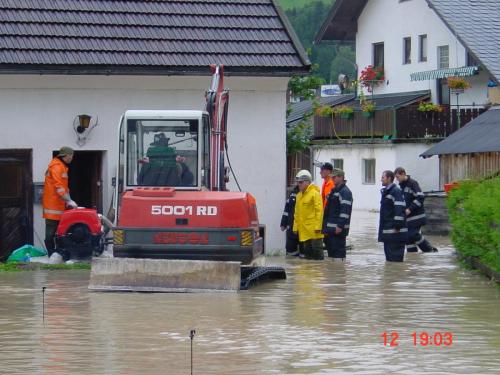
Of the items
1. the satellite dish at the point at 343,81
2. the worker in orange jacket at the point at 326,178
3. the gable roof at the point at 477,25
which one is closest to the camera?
the worker in orange jacket at the point at 326,178

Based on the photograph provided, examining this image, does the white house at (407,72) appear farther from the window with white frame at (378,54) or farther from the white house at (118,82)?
the white house at (118,82)

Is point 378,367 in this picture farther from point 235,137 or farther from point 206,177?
point 235,137

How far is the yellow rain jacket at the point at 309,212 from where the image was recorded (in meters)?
23.2

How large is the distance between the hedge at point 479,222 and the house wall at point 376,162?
887 inches

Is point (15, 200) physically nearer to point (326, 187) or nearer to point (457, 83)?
point (326, 187)

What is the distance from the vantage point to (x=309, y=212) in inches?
914

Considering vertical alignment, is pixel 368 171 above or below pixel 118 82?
below

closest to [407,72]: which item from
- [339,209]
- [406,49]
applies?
[406,49]

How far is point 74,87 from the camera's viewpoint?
80.6 ft

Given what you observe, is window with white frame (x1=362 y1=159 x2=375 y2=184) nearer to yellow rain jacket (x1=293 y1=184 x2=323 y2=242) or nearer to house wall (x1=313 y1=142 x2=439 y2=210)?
house wall (x1=313 y1=142 x2=439 y2=210)

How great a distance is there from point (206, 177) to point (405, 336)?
7.27 meters

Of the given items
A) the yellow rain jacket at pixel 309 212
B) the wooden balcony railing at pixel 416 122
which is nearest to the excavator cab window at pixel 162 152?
the yellow rain jacket at pixel 309 212

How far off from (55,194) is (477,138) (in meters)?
17.5
